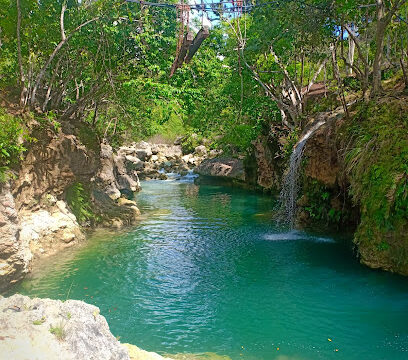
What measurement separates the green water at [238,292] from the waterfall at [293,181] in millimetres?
1291

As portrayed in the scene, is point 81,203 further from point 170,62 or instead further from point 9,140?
point 170,62

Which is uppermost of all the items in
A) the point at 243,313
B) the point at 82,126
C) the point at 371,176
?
the point at 82,126

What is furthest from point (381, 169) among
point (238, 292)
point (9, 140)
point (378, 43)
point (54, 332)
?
point (9, 140)

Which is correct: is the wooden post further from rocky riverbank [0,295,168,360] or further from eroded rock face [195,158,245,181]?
eroded rock face [195,158,245,181]

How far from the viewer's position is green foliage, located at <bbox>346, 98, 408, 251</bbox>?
10438mm

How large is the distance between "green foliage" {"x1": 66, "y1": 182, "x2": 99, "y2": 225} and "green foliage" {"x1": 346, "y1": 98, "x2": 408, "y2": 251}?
417 inches

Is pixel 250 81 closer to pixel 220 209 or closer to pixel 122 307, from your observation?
pixel 220 209

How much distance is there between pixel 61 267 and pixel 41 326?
8311 mm

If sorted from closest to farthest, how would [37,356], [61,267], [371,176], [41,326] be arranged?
[37,356] < [41,326] < [371,176] < [61,267]

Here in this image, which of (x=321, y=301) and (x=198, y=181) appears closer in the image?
(x=321, y=301)

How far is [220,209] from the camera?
23438 mm

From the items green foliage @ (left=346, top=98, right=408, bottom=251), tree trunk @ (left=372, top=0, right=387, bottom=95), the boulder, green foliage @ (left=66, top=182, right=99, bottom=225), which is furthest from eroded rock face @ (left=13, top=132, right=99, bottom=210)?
the boulder

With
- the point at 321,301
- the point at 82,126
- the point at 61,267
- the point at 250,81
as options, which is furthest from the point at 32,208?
the point at 250,81

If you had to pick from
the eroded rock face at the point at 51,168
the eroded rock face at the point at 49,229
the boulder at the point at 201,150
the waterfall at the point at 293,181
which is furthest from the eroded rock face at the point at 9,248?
the boulder at the point at 201,150
